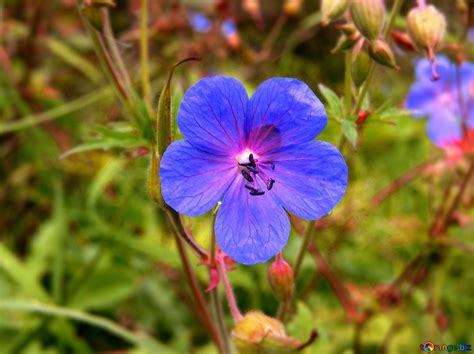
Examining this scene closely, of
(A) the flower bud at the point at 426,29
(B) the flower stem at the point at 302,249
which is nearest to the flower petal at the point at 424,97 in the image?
(A) the flower bud at the point at 426,29

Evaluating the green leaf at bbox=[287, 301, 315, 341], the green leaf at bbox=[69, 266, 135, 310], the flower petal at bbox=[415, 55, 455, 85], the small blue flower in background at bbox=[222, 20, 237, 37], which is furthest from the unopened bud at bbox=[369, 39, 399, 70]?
the small blue flower in background at bbox=[222, 20, 237, 37]

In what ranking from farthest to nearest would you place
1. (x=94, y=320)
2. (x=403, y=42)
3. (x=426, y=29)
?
(x=94, y=320)
(x=403, y=42)
(x=426, y=29)

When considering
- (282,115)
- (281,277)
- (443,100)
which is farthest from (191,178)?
(443,100)

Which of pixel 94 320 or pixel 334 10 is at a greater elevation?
pixel 334 10

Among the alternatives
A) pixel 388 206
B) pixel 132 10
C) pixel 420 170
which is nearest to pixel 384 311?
pixel 420 170

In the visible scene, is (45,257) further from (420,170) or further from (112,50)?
(420,170)

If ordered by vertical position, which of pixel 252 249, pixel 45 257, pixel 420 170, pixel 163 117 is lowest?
pixel 420 170

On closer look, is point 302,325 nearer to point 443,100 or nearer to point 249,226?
point 249,226

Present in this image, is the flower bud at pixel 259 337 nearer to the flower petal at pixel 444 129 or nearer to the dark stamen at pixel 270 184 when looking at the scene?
the dark stamen at pixel 270 184
